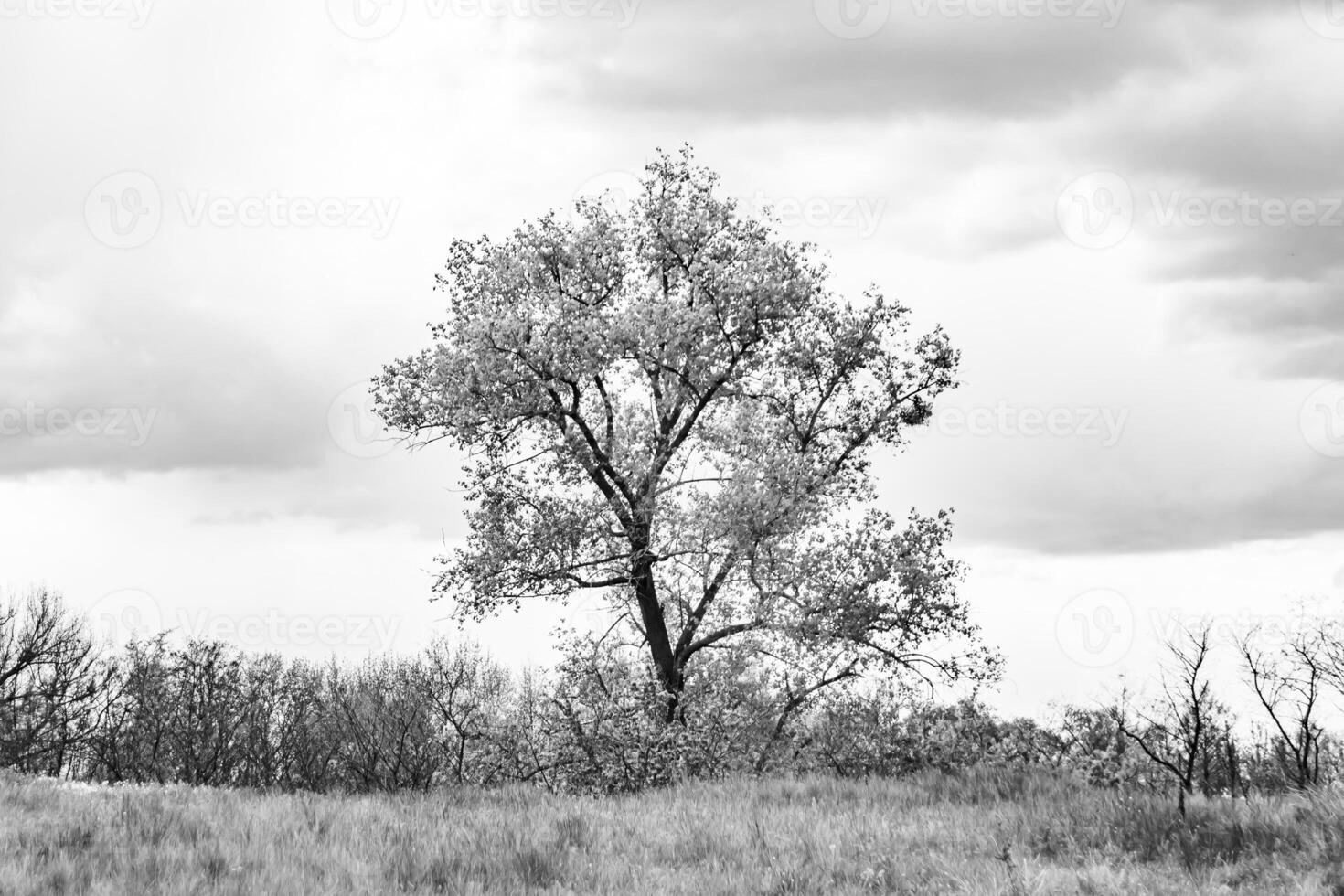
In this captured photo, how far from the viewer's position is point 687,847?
9109 mm

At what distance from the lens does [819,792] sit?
42.4 feet

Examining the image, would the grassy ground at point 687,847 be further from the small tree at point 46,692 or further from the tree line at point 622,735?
the small tree at point 46,692

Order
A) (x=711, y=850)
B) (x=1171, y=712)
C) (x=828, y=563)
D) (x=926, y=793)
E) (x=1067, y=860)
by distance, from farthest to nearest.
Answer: (x=1171, y=712), (x=828, y=563), (x=926, y=793), (x=711, y=850), (x=1067, y=860)

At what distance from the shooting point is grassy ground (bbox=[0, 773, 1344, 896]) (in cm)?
748

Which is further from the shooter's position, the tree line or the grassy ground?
the tree line

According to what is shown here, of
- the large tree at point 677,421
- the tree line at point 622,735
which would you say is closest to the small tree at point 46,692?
the tree line at point 622,735

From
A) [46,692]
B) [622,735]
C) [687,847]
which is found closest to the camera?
[687,847]

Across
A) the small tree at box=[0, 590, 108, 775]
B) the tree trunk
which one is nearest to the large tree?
the tree trunk

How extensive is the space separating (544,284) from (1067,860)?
683 inches

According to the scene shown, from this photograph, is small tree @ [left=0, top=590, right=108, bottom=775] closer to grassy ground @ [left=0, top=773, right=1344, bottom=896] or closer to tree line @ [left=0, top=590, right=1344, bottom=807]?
tree line @ [left=0, top=590, right=1344, bottom=807]

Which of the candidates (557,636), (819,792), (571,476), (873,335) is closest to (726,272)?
(873,335)

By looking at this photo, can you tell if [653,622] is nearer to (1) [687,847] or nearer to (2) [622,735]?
(2) [622,735]

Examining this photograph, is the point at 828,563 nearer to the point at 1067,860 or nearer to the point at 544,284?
the point at 544,284

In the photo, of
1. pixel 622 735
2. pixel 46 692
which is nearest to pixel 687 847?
pixel 622 735
